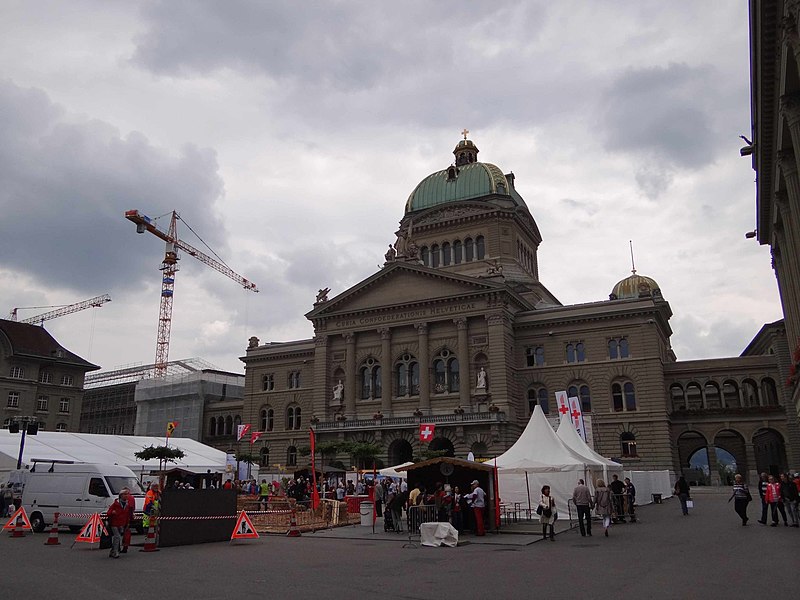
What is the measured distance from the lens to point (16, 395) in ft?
246

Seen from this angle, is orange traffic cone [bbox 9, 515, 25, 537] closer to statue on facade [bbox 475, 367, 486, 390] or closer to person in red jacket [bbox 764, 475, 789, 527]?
person in red jacket [bbox 764, 475, 789, 527]

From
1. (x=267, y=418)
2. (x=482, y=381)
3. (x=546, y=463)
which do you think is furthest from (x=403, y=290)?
(x=546, y=463)

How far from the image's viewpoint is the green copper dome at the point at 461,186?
7588 cm

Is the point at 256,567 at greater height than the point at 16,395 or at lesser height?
lesser

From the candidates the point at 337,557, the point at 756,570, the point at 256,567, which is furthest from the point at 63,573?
the point at 756,570

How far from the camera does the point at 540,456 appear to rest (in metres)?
29.0

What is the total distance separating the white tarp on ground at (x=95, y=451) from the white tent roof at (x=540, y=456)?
83.5 feet

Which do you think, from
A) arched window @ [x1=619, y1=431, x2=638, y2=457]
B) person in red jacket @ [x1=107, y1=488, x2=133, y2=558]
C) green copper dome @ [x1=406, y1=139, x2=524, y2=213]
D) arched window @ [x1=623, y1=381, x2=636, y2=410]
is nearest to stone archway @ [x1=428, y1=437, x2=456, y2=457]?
arched window @ [x1=619, y1=431, x2=638, y2=457]

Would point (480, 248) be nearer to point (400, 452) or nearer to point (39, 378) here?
point (400, 452)

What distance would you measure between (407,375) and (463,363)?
609 centimetres

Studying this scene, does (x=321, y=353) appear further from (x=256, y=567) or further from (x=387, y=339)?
(x=256, y=567)

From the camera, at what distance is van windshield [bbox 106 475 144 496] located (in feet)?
86.9

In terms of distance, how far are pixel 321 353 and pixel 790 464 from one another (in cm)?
4117

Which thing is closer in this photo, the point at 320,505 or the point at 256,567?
the point at 256,567
